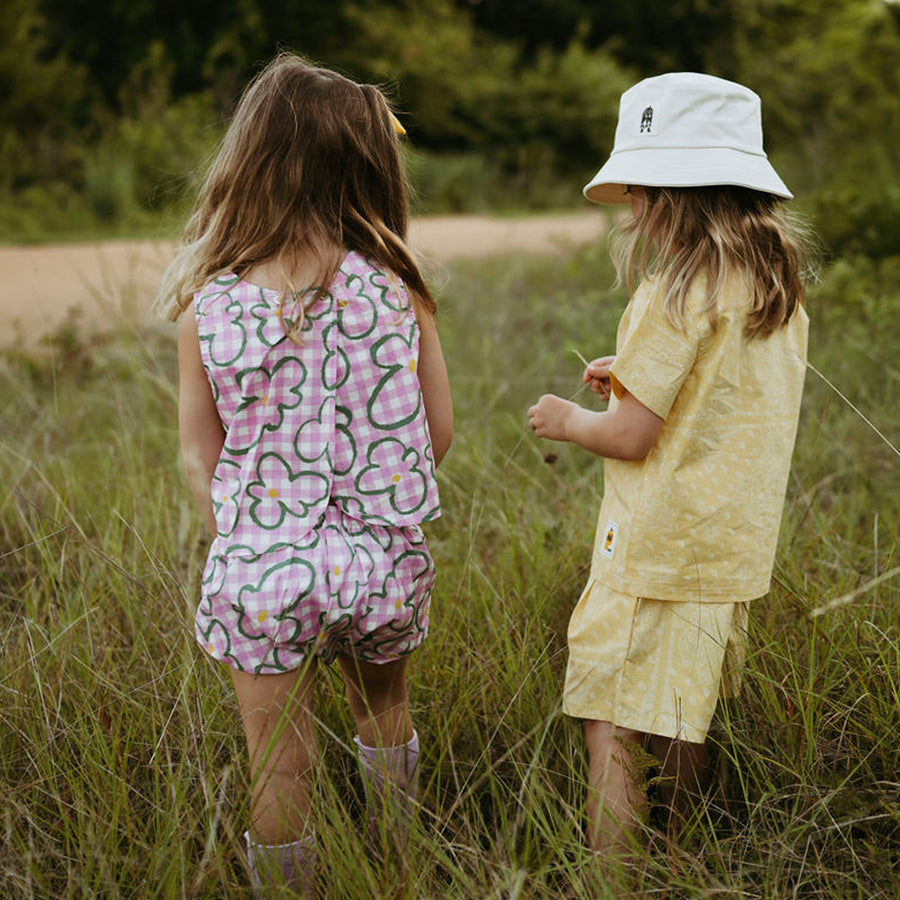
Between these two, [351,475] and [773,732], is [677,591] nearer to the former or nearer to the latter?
[773,732]

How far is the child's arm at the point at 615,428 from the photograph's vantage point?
174cm

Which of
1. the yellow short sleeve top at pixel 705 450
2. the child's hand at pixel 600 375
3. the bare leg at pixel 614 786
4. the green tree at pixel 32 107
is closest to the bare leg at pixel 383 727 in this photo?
→ the bare leg at pixel 614 786

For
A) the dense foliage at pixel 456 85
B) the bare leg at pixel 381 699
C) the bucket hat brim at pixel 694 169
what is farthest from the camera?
the dense foliage at pixel 456 85

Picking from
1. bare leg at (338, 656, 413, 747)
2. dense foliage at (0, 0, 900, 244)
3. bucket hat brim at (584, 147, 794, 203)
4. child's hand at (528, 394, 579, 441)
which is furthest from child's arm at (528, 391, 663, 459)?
dense foliage at (0, 0, 900, 244)

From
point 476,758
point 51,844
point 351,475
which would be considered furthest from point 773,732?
point 51,844

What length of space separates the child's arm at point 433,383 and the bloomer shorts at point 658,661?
0.40 metres

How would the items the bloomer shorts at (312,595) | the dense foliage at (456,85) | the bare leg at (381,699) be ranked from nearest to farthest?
the bloomer shorts at (312,595) → the bare leg at (381,699) → the dense foliage at (456,85)

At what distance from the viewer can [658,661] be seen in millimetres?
1819

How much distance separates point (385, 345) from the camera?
165 cm

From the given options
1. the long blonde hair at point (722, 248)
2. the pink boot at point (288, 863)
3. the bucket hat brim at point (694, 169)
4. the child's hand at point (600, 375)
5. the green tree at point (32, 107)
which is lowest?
the pink boot at point (288, 863)

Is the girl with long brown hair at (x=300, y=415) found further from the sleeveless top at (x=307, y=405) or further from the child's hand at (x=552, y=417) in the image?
the child's hand at (x=552, y=417)

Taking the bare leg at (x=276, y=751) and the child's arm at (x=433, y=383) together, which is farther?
the child's arm at (x=433, y=383)

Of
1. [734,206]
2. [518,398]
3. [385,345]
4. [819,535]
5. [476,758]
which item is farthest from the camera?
[518,398]

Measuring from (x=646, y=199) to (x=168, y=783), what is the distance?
125 cm
